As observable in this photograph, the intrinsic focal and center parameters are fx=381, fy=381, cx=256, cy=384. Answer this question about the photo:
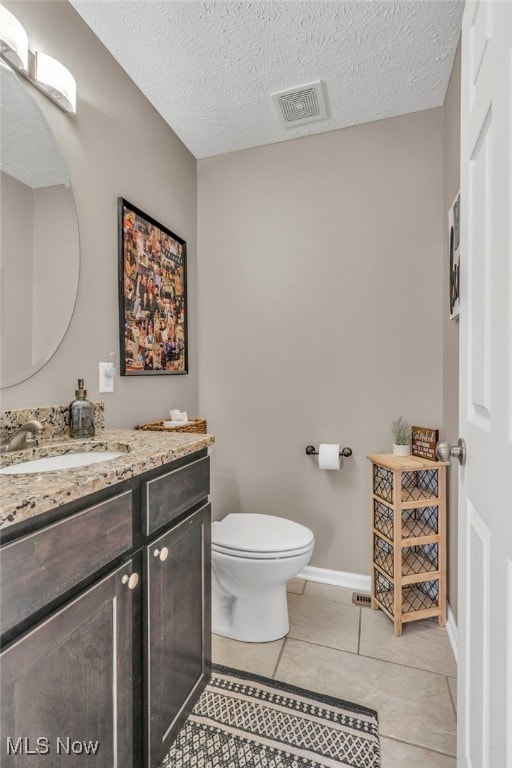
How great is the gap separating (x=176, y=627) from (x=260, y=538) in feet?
1.89

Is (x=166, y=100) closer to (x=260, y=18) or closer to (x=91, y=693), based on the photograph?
(x=260, y=18)

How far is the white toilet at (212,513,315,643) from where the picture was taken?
156cm

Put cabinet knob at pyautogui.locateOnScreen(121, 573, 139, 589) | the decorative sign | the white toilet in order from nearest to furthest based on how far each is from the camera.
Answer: cabinet knob at pyautogui.locateOnScreen(121, 573, 139, 589), the white toilet, the decorative sign

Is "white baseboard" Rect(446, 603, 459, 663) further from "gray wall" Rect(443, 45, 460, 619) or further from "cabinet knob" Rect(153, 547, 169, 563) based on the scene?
"cabinet knob" Rect(153, 547, 169, 563)

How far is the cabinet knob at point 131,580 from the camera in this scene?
92cm

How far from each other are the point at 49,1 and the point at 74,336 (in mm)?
1150

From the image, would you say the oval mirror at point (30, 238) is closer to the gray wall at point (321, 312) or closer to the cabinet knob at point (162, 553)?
the cabinet knob at point (162, 553)

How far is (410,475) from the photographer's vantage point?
196cm

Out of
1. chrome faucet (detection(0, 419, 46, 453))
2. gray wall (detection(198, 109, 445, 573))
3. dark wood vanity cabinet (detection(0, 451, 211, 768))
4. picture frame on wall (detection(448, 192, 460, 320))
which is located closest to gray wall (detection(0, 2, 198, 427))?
chrome faucet (detection(0, 419, 46, 453))

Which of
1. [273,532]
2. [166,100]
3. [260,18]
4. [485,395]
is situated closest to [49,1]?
[166,100]

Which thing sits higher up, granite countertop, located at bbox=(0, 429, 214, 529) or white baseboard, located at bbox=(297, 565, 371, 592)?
granite countertop, located at bbox=(0, 429, 214, 529)

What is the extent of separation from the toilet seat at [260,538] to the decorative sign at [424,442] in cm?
68

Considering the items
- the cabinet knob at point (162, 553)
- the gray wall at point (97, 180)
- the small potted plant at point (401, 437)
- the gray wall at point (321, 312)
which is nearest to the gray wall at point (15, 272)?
the gray wall at point (97, 180)

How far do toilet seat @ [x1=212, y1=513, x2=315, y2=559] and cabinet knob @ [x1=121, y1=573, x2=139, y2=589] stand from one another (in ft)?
2.22
